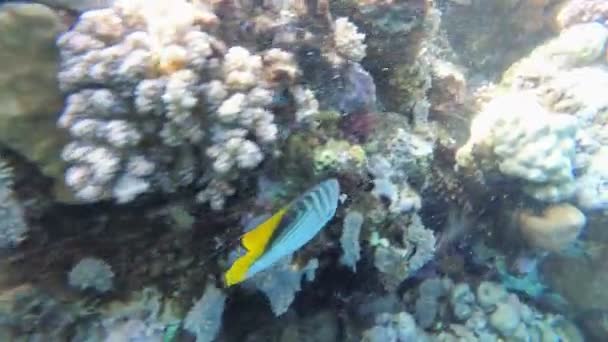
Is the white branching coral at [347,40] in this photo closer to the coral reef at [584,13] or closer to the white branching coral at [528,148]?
the white branching coral at [528,148]

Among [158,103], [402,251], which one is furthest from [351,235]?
[158,103]

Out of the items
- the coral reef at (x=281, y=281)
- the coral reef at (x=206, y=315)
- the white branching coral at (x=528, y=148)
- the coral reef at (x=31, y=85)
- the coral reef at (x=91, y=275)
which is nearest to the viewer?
the coral reef at (x=31, y=85)

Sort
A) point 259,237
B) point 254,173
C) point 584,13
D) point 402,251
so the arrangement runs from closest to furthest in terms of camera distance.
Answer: point 259,237, point 254,173, point 402,251, point 584,13

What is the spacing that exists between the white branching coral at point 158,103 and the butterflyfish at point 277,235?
613 mm

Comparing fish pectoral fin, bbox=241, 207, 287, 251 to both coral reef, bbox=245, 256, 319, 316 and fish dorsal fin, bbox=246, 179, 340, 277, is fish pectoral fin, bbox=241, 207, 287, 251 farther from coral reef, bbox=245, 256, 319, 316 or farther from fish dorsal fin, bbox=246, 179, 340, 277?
coral reef, bbox=245, 256, 319, 316

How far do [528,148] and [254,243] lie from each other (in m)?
2.83

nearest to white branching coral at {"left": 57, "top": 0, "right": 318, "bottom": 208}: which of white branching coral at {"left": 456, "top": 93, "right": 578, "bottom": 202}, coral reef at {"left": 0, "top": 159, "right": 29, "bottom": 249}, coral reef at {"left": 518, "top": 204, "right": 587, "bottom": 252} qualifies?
coral reef at {"left": 0, "top": 159, "right": 29, "bottom": 249}

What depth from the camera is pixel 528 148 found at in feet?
12.4

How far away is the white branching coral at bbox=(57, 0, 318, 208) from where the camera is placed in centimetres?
223

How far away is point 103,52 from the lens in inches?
88.2

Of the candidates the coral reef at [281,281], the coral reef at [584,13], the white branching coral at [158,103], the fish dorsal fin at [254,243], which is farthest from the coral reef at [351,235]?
the coral reef at [584,13]

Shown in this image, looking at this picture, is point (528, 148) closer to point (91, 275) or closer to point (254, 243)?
point (254, 243)

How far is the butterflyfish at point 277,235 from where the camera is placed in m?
1.74

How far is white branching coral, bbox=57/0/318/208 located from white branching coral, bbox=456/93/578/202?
2178 mm
